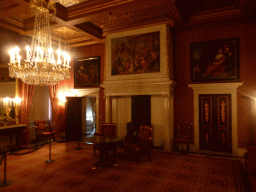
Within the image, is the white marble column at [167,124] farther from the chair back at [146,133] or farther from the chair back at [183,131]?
the chair back at [146,133]

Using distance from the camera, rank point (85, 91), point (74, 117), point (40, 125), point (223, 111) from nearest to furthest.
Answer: point (223, 111)
point (40, 125)
point (74, 117)
point (85, 91)

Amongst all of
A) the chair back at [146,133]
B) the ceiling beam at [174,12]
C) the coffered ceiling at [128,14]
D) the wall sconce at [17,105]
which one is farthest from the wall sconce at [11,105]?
the ceiling beam at [174,12]

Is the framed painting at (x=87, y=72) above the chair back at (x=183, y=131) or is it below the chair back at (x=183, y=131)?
above

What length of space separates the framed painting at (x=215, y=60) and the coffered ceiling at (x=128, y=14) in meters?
0.76

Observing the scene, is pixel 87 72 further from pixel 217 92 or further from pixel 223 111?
pixel 223 111

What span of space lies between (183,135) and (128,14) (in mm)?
4786

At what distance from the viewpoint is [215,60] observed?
6609mm

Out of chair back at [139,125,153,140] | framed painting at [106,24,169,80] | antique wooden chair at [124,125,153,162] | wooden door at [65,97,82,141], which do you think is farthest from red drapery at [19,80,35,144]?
chair back at [139,125,153,140]

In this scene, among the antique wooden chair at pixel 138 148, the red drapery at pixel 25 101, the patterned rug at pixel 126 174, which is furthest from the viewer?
the red drapery at pixel 25 101

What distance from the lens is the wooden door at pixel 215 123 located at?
6402 mm

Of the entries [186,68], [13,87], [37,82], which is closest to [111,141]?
[37,82]

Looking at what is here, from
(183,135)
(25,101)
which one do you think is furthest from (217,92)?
(25,101)

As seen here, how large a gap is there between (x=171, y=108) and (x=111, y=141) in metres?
2.81

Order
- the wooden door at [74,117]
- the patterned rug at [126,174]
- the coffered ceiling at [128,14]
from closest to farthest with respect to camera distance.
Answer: the patterned rug at [126,174] → the coffered ceiling at [128,14] → the wooden door at [74,117]
